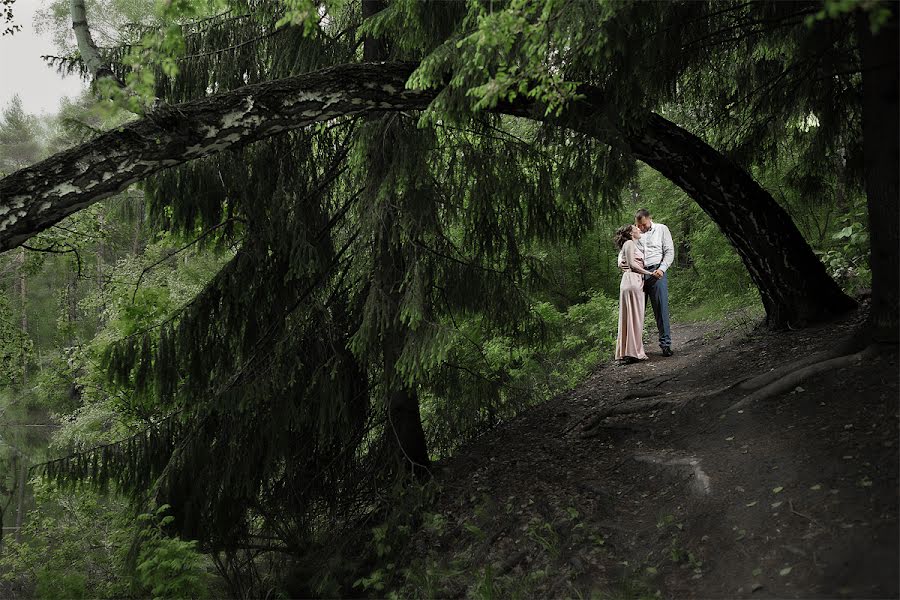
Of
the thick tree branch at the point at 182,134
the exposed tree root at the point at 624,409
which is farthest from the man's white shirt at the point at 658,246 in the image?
the thick tree branch at the point at 182,134

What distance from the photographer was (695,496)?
4.91 meters

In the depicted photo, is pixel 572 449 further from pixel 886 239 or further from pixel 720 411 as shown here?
pixel 886 239

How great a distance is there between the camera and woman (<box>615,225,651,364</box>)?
358 inches

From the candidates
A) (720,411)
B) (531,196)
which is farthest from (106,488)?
(720,411)

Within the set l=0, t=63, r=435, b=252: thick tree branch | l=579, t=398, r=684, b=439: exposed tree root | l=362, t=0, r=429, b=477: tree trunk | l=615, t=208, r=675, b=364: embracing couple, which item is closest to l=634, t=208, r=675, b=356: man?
l=615, t=208, r=675, b=364: embracing couple

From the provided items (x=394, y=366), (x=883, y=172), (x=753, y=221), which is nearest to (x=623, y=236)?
(x=753, y=221)

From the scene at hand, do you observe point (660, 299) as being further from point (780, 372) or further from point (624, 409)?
point (780, 372)

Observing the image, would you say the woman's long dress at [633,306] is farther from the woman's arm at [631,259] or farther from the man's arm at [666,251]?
the man's arm at [666,251]

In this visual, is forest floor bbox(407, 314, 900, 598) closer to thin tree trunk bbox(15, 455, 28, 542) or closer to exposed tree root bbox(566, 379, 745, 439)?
exposed tree root bbox(566, 379, 745, 439)

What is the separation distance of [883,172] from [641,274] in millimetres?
4183

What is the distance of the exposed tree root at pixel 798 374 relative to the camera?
525 cm

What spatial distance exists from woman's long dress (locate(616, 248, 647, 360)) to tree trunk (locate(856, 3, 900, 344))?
13.0ft

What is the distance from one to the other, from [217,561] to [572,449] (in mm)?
3587

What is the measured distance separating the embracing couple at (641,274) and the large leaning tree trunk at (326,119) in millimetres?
1670
